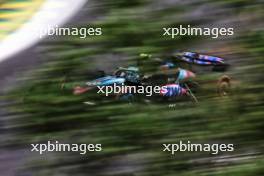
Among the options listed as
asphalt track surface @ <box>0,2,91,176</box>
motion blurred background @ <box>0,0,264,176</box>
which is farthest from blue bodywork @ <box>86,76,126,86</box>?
asphalt track surface @ <box>0,2,91,176</box>

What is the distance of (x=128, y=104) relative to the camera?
4.75 ft

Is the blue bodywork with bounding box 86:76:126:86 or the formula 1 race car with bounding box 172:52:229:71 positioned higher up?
the formula 1 race car with bounding box 172:52:229:71

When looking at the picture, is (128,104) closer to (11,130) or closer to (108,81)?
(108,81)

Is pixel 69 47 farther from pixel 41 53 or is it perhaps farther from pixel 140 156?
pixel 140 156

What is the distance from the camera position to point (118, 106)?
1442 mm

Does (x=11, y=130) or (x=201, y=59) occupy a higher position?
(x=201, y=59)

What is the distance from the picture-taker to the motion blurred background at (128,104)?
1.43 meters

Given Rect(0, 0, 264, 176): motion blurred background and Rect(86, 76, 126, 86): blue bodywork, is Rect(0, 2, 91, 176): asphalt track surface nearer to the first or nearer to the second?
Rect(0, 0, 264, 176): motion blurred background

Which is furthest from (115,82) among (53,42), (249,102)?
(249,102)

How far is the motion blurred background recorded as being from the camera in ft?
4.70

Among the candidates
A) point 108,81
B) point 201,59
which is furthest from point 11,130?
point 201,59

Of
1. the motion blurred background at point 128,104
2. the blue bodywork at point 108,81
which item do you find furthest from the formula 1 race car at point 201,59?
the blue bodywork at point 108,81

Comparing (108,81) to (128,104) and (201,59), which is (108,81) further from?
(201,59)

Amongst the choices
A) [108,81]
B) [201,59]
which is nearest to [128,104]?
[108,81]
